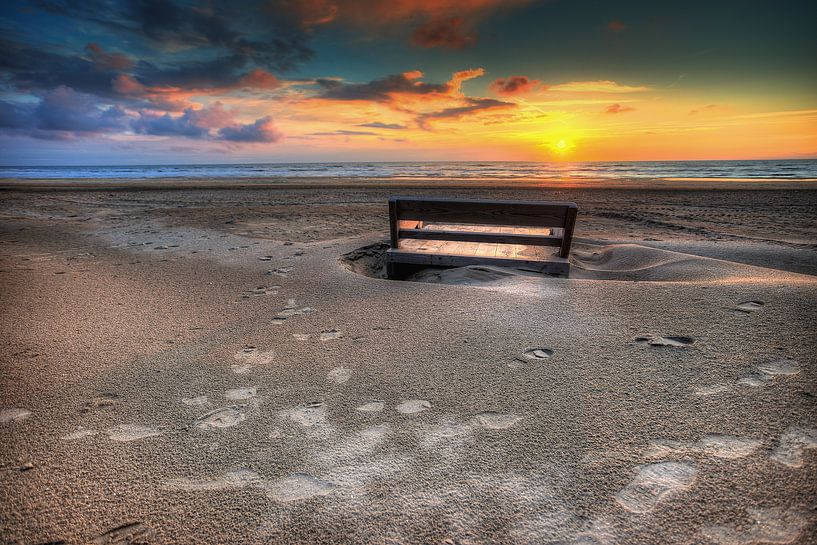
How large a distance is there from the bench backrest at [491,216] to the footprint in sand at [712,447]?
283cm

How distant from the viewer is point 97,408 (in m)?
2.30

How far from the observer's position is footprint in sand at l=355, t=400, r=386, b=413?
7.43 ft

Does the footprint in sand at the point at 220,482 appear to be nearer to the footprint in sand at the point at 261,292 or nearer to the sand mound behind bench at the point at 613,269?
the footprint in sand at the point at 261,292

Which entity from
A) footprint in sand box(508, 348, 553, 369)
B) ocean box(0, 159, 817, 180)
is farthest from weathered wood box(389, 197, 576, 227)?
ocean box(0, 159, 817, 180)

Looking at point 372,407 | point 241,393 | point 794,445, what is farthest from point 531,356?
point 241,393

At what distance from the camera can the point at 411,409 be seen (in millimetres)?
2266

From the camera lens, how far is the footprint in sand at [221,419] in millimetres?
2164

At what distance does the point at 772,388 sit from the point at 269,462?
114 inches

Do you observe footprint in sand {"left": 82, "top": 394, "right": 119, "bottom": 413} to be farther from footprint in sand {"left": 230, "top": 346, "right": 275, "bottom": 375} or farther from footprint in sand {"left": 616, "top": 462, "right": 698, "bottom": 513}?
footprint in sand {"left": 616, "top": 462, "right": 698, "bottom": 513}

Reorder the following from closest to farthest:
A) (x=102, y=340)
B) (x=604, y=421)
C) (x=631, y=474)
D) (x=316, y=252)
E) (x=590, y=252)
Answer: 1. (x=631, y=474)
2. (x=604, y=421)
3. (x=102, y=340)
4. (x=316, y=252)
5. (x=590, y=252)

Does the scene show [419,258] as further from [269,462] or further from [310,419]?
[269,462]

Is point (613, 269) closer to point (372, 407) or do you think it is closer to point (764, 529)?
point (764, 529)

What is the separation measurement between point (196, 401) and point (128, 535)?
0.92m

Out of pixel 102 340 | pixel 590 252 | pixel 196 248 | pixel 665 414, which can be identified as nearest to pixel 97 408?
pixel 102 340
